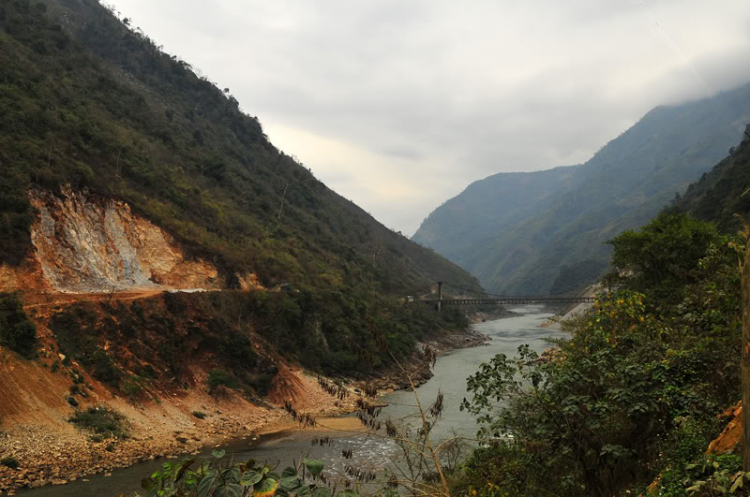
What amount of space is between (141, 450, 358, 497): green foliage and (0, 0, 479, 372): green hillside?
7.43 ft

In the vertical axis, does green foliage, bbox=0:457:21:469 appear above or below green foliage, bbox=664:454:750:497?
below

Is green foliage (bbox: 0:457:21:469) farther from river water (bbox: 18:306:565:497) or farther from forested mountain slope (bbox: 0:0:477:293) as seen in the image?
forested mountain slope (bbox: 0:0:477:293)

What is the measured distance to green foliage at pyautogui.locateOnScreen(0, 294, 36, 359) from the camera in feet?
67.4

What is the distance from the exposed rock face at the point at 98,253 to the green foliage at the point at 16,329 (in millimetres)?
2667

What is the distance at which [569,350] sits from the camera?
10.9 meters

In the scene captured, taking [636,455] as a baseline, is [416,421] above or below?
below

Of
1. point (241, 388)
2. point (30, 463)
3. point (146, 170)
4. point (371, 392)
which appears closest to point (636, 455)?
point (371, 392)

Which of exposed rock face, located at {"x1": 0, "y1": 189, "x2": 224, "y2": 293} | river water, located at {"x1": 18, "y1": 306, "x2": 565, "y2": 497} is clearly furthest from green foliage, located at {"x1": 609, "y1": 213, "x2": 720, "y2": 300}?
exposed rock face, located at {"x1": 0, "y1": 189, "x2": 224, "y2": 293}

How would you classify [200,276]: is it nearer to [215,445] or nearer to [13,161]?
[13,161]

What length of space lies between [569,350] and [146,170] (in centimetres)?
3915

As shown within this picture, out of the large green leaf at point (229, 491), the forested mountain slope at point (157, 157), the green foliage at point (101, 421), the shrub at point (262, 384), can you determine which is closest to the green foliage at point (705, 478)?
the large green leaf at point (229, 491)

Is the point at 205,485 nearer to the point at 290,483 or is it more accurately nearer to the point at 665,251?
the point at 290,483

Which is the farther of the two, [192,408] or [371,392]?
[192,408]

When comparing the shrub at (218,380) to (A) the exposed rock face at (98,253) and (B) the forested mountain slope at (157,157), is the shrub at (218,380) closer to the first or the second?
(A) the exposed rock face at (98,253)
